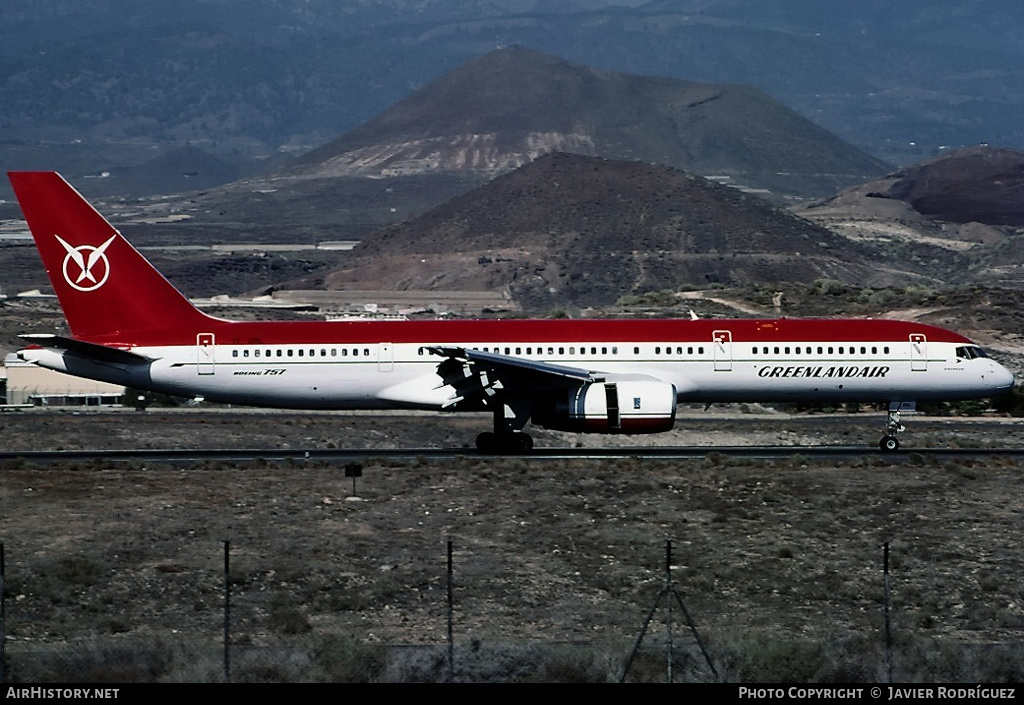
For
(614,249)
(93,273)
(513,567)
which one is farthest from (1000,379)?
(614,249)

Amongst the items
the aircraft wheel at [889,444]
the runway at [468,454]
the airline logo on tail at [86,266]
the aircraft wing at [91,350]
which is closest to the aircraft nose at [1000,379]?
the runway at [468,454]

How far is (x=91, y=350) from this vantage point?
46.2 metres

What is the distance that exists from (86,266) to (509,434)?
45.5 ft

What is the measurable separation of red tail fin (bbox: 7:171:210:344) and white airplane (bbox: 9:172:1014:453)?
1.7 inches

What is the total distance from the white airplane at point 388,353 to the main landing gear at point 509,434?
0.04 metres

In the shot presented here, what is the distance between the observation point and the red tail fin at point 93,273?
47.3m

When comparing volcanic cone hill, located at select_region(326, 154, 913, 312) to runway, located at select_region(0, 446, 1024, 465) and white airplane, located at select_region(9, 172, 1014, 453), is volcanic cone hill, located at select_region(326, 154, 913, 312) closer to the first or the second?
runway, located at select_region(0, 446, 1024, 465)

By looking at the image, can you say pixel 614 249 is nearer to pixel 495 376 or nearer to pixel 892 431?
pixel 892 431

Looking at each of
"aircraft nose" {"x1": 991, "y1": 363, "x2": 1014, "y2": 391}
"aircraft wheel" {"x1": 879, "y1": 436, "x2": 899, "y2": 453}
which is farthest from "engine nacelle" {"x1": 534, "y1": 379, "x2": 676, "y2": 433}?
"aircraft nose" {"x1": 991, "y1": 363, "x2": 1014, "y2": 391}

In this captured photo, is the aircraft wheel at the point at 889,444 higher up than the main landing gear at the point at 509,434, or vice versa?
the main landing gear at the point at 509,434

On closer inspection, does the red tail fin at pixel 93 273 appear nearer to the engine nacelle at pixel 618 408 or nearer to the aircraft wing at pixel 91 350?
the aircraft wing at pixel 91 350

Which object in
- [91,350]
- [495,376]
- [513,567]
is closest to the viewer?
[513,567]

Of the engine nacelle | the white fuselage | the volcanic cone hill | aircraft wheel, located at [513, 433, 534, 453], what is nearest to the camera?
the engine nacelle

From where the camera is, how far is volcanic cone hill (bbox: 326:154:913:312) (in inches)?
6417
